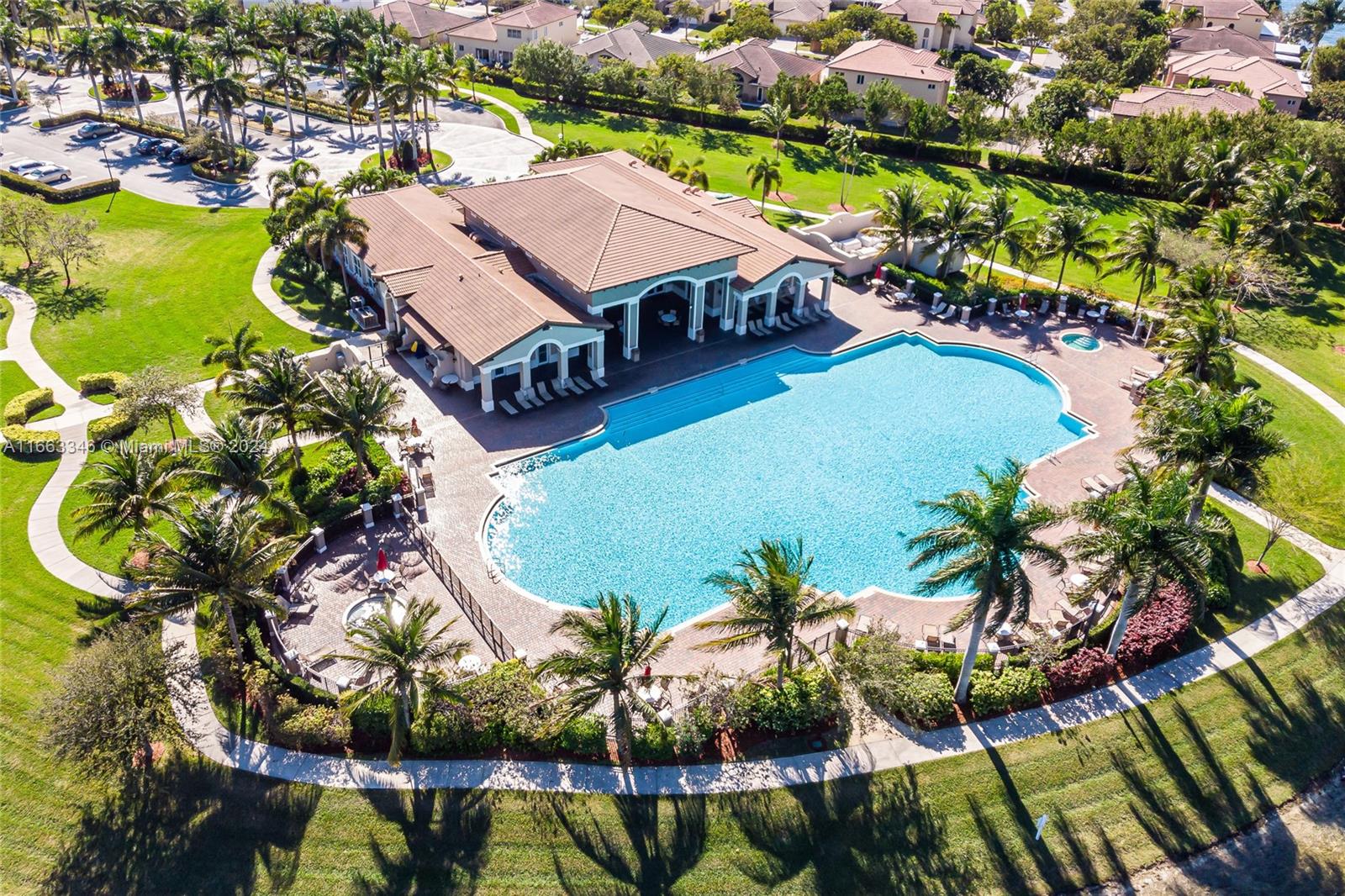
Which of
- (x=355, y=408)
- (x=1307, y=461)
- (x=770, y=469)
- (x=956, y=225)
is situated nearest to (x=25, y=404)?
(x=355, y=408)

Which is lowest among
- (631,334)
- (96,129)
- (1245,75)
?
(631,334)

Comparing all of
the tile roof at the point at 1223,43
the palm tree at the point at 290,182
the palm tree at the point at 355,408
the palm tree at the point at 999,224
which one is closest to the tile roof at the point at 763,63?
the palm tree at the point at 999,224

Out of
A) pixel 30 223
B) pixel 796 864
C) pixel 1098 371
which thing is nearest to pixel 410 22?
pixel 30 223

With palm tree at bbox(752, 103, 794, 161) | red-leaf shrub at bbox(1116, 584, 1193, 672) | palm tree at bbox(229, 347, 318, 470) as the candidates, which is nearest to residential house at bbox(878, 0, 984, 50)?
palm tree at bbox(752, 103, 794, 161)

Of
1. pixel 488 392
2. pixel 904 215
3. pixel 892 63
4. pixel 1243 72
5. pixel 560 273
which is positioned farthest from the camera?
pixel 1243 72

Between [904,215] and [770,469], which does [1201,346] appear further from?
[904,215]

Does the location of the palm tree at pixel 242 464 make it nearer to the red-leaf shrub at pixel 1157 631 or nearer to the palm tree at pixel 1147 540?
the palm tree at pixel 1147 540

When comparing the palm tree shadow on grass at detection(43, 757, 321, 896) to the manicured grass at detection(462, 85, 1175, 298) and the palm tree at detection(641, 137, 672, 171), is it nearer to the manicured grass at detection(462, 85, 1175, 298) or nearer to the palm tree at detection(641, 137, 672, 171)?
the palm tree at detection(641, 137, 672, 171)
